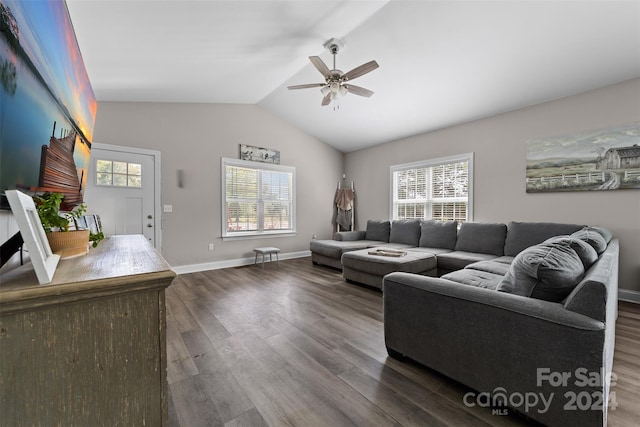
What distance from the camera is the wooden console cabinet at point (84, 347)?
609 mm

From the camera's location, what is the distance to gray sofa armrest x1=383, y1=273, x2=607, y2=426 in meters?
1.11

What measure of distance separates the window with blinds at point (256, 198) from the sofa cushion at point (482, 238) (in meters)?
3.31

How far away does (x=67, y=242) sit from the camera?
1.01 metres

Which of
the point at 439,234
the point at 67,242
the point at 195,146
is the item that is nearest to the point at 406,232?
the point at 439,234

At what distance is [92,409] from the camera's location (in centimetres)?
71

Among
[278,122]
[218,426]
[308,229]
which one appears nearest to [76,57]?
[218,426]

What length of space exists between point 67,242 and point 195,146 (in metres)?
3.73

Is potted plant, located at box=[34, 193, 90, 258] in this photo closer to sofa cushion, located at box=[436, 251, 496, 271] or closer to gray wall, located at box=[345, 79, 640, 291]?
sofa cushion, located at box=[436, 251, 496, 271]

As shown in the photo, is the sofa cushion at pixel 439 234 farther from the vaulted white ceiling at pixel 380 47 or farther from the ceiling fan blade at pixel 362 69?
the ceiling fan blade at pixel 362 69

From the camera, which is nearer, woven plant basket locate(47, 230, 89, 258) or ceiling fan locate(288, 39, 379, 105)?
woven plant basket locate(47, 230, 89, 258)

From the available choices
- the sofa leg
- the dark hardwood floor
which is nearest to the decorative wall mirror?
the dark hardwood floor

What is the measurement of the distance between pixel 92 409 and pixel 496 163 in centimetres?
499

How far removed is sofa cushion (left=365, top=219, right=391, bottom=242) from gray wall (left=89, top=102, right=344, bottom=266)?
1696 mm

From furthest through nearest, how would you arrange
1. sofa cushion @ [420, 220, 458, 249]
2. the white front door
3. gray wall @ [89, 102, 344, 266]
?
sofa cushion @ [420, 220, 458, 249] → gray wall @ [89, 102, 344, 266] → the white front door
